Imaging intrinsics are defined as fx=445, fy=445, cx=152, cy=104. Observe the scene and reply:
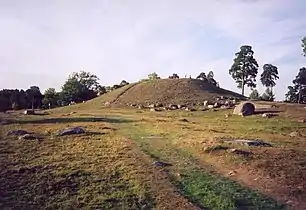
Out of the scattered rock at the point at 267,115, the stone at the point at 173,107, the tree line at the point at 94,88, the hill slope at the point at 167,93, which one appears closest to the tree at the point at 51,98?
the tree line at the point at 94,88

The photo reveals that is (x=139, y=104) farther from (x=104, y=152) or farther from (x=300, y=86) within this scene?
(x=104, y=152)

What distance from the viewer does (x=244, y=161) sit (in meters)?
18.5

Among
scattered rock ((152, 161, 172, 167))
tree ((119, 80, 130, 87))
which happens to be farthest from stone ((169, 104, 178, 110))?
scattered rock ((152, 161, 172, 167))

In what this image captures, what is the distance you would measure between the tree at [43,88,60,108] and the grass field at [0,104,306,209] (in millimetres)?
72701

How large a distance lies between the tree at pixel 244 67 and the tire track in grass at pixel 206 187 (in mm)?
59762

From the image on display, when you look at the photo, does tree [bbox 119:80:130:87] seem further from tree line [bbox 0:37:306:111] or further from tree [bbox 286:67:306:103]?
tree [bbox 286:67:306:103]

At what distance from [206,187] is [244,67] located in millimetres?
66221

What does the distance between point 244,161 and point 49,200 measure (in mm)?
8350

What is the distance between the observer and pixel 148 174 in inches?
647

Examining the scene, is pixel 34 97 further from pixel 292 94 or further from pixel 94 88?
pixel 292 94

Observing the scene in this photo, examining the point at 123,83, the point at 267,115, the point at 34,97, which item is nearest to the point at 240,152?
the point at 267,115

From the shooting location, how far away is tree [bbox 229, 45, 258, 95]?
255 ft

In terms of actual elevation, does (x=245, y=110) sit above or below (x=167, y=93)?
below

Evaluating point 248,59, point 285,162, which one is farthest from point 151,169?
point 248,59
